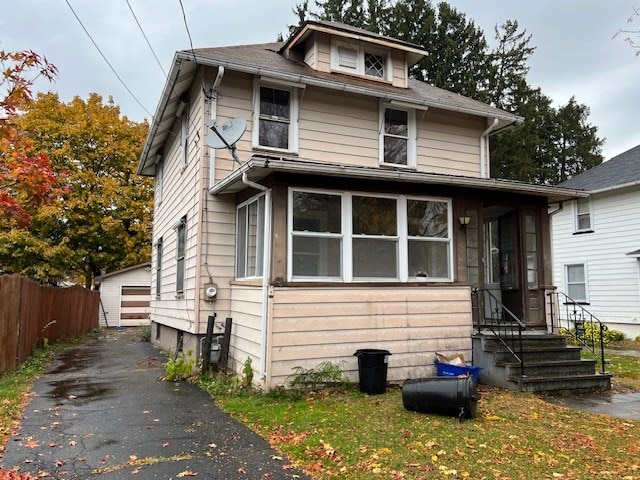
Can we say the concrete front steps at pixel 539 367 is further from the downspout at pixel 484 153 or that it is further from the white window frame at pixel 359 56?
the white window frame at pixel 359 56

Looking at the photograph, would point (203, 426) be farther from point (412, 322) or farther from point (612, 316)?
point (612, 316)

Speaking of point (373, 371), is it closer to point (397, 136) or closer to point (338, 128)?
point (338, 128)

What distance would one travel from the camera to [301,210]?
7.55 m

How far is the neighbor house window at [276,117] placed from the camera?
9.45m

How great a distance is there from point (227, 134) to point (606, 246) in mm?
14481

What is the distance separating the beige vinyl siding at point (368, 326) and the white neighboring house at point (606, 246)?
9.35 m

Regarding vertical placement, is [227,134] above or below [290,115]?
below

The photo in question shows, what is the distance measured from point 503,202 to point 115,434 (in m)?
7.42

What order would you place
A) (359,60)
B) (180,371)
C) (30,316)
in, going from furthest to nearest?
(359,60), (30,316), (180,371)

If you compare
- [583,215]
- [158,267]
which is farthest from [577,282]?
[158,267]

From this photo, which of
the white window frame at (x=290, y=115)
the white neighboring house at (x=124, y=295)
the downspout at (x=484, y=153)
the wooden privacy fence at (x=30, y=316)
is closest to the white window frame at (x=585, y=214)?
the downspout at (x=484, y=153)

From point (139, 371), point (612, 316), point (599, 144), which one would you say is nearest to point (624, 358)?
point (612, 316)

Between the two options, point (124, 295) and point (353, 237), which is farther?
point (124, 295)

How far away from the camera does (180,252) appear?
1084 cm
